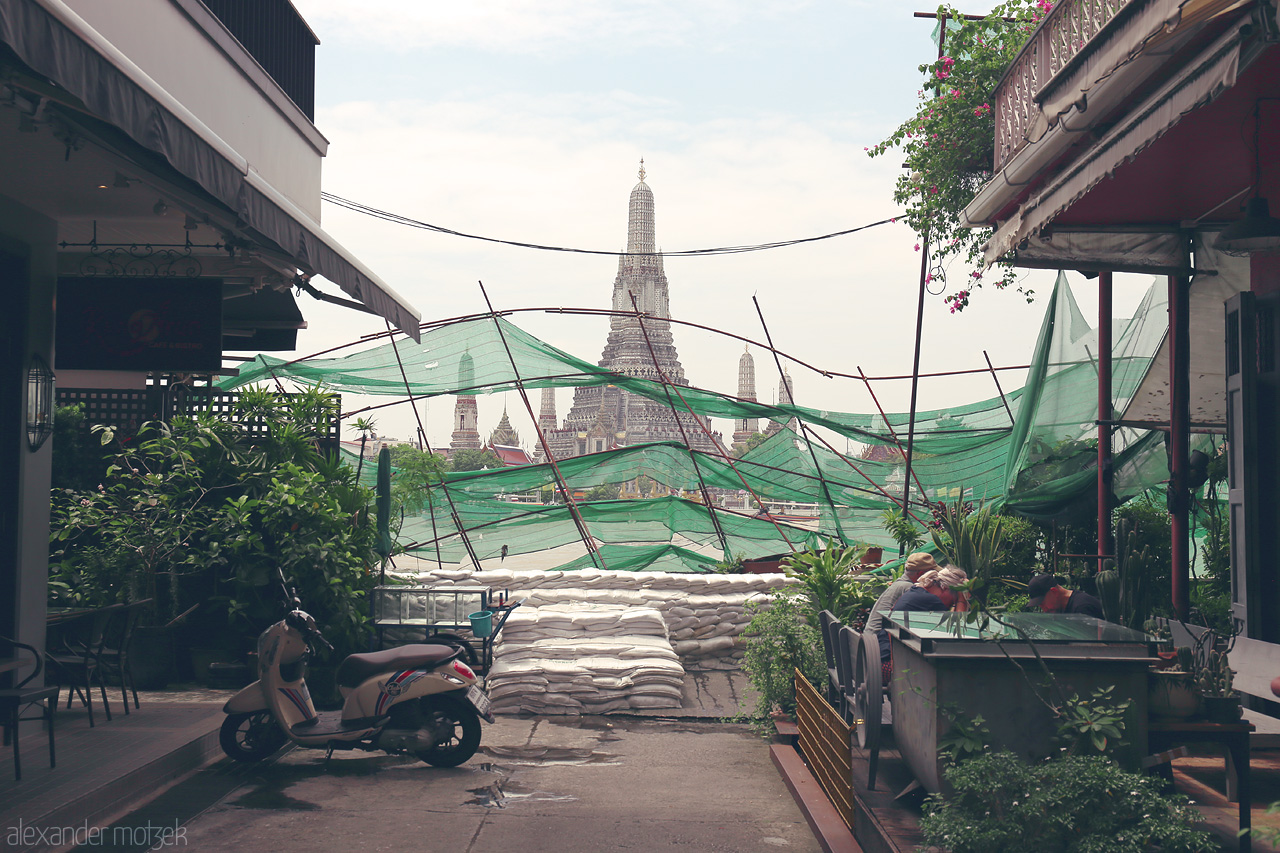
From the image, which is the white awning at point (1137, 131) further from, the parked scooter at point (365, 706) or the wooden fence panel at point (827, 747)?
the parked scooter at point (365, 706)

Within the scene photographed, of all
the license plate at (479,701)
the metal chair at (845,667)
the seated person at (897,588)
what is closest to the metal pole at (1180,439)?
the seated person at (897,588)

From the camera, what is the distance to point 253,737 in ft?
20.2

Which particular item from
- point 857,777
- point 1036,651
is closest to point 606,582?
point 857,777

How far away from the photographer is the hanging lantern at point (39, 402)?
20.7 feet

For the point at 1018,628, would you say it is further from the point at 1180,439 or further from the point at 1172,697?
the point at 1180,439

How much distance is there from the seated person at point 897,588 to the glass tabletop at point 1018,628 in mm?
354

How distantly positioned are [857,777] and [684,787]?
1.01 m

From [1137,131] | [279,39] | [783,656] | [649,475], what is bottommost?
[783,656]

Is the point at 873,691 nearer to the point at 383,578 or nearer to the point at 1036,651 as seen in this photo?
the point at 1036,651

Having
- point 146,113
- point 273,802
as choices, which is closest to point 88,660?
point 273,802

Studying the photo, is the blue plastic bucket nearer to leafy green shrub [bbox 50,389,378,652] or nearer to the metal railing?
leafy green shrub [bbox 50,389,378,652]

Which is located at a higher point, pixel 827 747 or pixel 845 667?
pixel 845 667

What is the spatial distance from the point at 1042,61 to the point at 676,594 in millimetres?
5602

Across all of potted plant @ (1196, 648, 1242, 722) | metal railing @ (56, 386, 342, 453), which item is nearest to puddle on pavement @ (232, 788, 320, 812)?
metal railing @ (56, 386, 342, 453)
